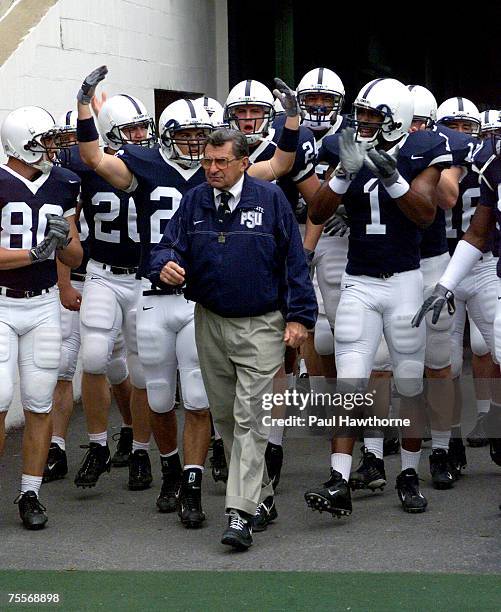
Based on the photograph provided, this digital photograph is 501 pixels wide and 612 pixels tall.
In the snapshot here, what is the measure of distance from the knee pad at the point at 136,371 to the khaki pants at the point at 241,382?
1.03 metres

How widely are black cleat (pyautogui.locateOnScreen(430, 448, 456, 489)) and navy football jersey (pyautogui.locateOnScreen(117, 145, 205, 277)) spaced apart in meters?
1.74

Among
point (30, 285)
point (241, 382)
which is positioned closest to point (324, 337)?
point (241, 382)

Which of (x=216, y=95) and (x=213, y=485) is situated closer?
(x=213, y=485)

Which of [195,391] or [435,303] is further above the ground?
[435,303]

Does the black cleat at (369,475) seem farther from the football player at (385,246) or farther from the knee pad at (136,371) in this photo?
the knee pad at (136,371)

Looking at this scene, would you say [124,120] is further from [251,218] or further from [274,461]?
[274,461]

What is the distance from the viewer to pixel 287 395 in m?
6.75

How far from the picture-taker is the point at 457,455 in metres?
7.05

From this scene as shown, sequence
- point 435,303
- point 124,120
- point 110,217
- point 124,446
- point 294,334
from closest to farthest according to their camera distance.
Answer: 1. point 294,334
2. point 435,303
3. point 124,120
4. point 110,217
5. point 124,446

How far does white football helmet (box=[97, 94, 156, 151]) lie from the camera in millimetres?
7004

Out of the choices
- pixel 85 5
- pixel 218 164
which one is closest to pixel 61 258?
pixel 218 164

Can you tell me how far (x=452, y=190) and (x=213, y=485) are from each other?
1925mm

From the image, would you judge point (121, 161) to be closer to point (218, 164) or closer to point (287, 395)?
point (218, 164)

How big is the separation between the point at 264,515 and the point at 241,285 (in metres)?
1.07
